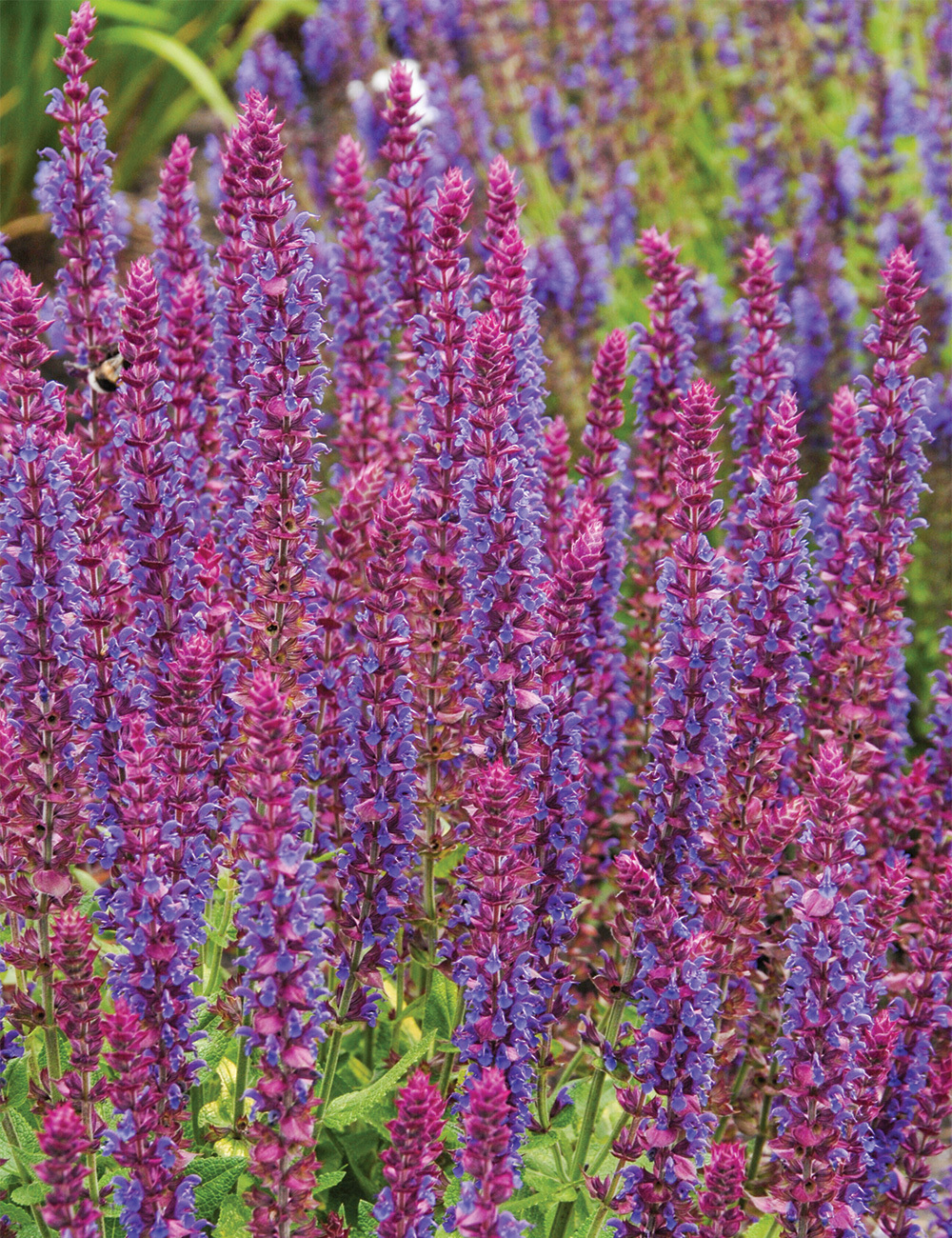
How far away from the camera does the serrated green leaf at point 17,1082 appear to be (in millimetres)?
3531

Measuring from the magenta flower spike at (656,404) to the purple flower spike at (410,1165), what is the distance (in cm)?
174

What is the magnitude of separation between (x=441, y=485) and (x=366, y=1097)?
5.01 feet

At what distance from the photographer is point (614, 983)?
3518 mm

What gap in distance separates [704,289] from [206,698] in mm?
5539

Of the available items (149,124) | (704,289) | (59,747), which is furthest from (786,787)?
(149,124)

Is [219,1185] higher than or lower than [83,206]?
lower

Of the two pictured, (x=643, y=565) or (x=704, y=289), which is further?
(x=704, y=289)

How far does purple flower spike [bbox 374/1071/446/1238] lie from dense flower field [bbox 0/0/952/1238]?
1cm

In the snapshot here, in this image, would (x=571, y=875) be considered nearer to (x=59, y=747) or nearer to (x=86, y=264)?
(x=59, y=747)

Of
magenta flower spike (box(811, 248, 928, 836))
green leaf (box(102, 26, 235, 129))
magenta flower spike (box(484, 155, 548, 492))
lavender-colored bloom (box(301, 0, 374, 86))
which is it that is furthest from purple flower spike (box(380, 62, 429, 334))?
lavender-colored bloom (box(301, 0, 374, 86))

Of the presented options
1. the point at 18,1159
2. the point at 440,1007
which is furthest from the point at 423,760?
the point at 18,1159

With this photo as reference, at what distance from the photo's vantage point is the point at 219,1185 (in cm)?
343

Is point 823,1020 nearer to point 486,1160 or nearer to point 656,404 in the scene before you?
point 486,1160

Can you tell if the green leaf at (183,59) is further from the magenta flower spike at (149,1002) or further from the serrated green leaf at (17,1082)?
the magenta flower spike at (149,1002)
